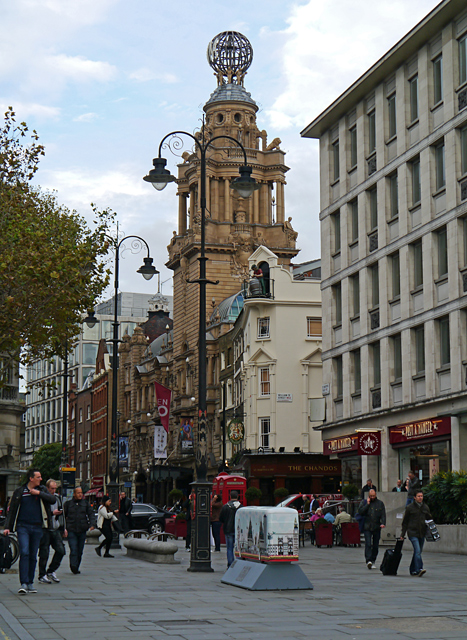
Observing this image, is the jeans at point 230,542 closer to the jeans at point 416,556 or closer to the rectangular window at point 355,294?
the jeans at point 416,556

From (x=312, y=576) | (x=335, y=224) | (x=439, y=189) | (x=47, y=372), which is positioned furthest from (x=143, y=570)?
(x=47, y=372)

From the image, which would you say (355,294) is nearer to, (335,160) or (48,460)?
(335,160)

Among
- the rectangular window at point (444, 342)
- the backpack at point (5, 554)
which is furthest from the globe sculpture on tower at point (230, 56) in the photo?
the backpack at point (5, 554)

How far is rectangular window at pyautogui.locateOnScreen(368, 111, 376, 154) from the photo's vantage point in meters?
41.2

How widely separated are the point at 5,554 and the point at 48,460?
10514 cm

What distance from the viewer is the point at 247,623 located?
11945 mm

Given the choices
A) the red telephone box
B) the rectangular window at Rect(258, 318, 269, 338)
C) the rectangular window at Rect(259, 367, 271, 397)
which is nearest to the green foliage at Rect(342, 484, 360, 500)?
the red telephone box

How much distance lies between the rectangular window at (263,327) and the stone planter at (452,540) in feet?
113

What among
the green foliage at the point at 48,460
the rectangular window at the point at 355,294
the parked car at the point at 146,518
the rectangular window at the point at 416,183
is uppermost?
the rectangular window at the point at 416,183

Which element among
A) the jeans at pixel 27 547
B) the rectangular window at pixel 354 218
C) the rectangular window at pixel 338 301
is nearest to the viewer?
the jeans at pixel 27 547

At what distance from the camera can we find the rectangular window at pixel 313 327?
6122cm

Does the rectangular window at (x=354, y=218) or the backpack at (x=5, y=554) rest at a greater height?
the rectangular window at (x=354, y=218)

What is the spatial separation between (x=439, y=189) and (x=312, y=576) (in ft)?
62.3

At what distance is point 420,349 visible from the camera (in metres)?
36.3
